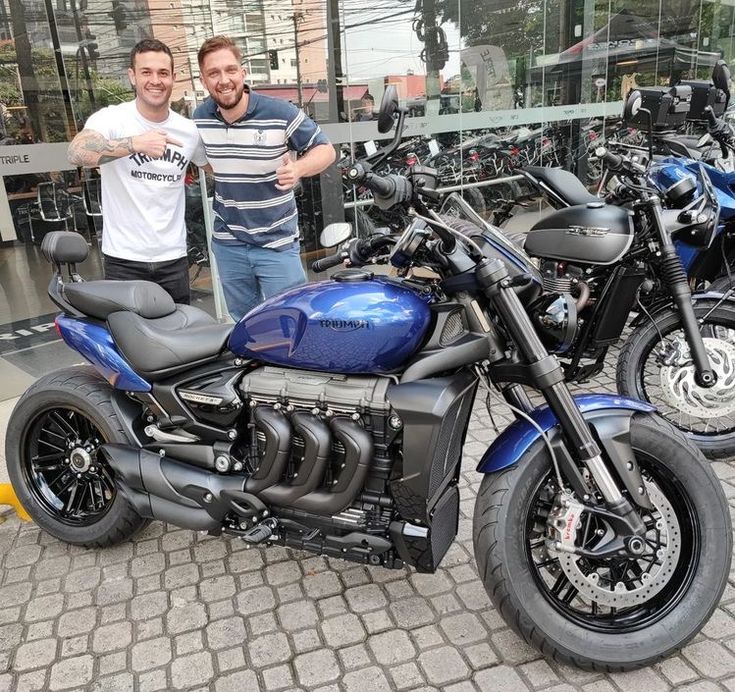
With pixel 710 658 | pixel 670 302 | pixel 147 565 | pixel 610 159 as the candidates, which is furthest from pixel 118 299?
pixel 670 302

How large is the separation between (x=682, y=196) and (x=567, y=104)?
612 cm

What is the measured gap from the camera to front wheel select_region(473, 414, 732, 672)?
208 cm

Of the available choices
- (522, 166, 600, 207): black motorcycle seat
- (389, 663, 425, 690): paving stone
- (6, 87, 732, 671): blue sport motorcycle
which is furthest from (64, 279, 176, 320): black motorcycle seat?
(522, 166, 600, 207): black motorcycle seat

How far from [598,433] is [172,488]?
1471mm

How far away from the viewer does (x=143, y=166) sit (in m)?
3.42

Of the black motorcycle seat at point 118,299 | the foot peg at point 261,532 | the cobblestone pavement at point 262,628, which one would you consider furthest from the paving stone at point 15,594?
the black motorcycle seat at point 118,299

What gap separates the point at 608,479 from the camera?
2.02 m

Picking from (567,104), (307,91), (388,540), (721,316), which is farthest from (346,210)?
(388,540)

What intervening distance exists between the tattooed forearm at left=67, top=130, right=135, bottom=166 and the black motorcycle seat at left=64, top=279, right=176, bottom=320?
2.76 ft

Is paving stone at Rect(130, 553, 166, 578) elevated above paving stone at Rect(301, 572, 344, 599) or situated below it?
below

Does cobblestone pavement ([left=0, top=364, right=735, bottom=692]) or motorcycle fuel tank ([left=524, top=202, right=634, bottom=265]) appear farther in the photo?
motorcycle fuel tank ([left=524, top=202, right=634, bottom=265])

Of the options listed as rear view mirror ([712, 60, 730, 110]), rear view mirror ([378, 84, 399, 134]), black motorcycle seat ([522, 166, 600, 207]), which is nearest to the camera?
rear view mirror ([378, 84, 399, 134])

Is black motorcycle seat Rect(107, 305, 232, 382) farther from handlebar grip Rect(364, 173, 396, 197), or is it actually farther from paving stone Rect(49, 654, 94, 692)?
paving stone Rect(49, 654, 94, 692)

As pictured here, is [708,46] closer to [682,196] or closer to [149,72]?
[682,196]
